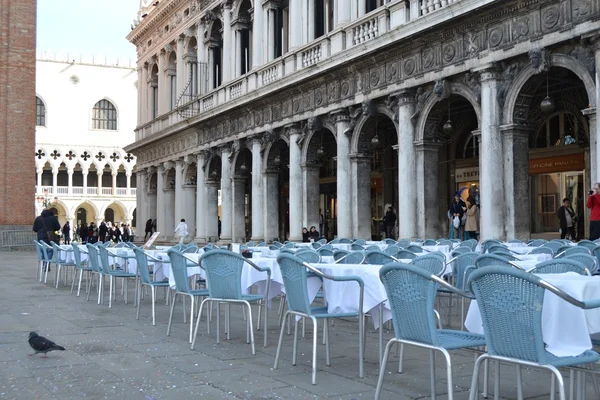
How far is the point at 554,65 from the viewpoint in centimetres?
1456

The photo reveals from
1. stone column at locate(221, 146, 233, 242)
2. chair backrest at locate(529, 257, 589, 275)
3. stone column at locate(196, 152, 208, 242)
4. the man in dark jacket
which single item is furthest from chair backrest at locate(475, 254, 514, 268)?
stone column at locate(196, 152, 208, 242)

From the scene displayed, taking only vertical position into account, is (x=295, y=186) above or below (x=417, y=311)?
above

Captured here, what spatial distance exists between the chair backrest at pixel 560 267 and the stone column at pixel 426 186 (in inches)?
514

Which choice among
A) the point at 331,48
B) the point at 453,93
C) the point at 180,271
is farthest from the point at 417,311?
the point at 331,48

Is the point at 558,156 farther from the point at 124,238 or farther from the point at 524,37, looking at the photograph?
the point at 124,238

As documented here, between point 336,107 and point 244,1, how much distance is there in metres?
10.5

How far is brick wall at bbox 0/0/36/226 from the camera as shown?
31.1m

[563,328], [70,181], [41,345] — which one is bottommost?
[41,345]

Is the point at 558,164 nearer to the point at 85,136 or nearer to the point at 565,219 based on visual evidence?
the point at 565,219

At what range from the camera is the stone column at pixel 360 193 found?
21328 millimetres

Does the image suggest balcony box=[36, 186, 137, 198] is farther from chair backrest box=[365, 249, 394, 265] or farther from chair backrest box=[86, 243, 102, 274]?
chair backrest box=[365, 249, 394, 265]

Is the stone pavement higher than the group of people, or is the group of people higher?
the group of people

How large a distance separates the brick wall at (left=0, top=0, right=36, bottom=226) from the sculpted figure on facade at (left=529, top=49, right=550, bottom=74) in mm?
23329

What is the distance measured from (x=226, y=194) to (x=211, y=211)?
3.06 meters
